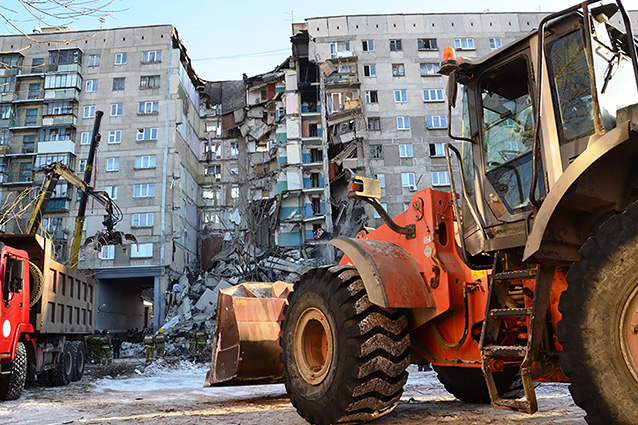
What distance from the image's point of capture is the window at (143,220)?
41.1m

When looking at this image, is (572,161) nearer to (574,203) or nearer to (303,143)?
(574,203)

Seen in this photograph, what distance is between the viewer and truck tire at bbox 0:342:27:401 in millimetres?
9797

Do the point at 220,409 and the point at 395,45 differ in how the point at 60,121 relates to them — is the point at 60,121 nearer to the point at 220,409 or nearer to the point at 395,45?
the point at 395,45

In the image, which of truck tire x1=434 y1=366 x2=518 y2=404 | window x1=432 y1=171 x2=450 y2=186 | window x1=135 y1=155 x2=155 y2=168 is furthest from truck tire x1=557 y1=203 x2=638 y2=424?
window x1=135 y1=155 x2=155 y2=168

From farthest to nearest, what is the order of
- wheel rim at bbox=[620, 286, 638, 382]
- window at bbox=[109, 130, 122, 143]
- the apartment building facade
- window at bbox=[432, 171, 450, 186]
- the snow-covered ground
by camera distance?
1. window at bbox=[109, 130, 122, 143]
2. window at bbox=[432, 171, 450, 186]
3. the apartment building facade
4. the snow-covered ground
5. wheel rim at bbox=[620, 286, 638, 382]

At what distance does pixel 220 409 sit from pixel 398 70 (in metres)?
40.8

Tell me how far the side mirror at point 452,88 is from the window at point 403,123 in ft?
129

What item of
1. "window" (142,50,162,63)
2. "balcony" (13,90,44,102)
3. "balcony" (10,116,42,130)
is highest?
"window" (142,50,162,63)

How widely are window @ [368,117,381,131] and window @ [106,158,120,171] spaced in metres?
20.0

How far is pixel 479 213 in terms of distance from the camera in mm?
4629

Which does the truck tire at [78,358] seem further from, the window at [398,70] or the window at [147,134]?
the window at [398,70]

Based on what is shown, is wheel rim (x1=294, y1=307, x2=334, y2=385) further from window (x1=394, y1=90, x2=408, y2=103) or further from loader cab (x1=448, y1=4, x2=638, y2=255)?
window (x1=394, y1=90, x2=408, y2=103)

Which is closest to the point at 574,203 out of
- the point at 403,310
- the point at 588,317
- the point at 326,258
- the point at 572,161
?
the point at 572,161

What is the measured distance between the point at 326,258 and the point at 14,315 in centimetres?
3101
